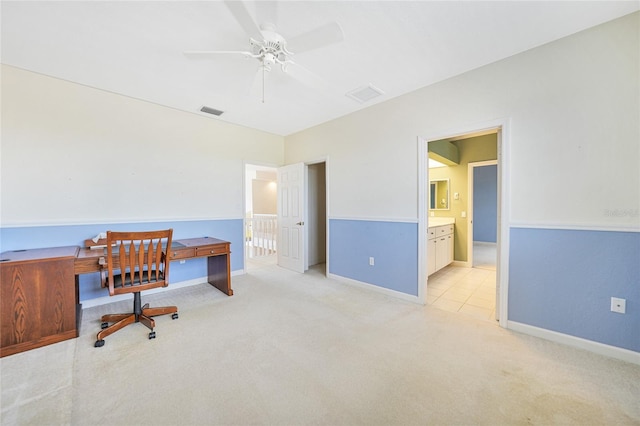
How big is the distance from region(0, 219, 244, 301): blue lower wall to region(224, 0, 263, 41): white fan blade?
9.38ft

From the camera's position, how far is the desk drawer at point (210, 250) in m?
3.20

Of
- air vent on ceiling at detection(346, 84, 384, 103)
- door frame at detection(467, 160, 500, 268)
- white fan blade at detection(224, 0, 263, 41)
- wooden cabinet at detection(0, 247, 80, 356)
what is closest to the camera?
white fan blade at detection(224, 0, 263, 41)

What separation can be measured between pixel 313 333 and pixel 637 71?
3368mm

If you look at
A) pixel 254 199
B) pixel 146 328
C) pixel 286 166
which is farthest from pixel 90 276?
pixel 254 199

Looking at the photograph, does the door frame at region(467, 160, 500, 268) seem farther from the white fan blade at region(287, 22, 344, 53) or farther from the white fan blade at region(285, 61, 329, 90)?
the white fan blade at region(287, 22, 344, 53)

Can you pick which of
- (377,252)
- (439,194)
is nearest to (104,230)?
(377,252)

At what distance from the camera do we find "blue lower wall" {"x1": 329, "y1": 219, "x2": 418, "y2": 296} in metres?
3.15

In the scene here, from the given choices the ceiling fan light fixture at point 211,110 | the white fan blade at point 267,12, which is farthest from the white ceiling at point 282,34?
the ceiling fan light fixture at point 211,110

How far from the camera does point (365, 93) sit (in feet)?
10.2

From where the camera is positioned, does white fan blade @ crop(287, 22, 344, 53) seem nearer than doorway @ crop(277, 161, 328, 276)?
Yes

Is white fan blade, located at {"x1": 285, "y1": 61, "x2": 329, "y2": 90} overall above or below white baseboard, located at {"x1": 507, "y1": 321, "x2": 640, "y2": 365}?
above

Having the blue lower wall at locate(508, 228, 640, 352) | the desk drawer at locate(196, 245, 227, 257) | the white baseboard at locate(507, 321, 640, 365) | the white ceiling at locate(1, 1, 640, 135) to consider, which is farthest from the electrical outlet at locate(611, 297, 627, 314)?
the desk drawer at locate(196, 245, 227, 257)

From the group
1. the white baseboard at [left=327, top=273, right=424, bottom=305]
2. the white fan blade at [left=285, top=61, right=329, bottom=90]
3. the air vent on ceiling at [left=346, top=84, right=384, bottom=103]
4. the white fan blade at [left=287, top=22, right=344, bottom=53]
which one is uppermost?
the air vent on ceiling at [left=346, top=84, right=384, bottom=103]

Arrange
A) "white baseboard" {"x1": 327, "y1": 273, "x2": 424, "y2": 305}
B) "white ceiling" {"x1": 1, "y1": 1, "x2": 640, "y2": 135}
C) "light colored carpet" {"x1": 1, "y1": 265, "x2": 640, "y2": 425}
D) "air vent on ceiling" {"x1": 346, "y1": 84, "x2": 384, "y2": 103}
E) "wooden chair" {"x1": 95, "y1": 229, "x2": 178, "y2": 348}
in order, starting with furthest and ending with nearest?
"white baseboard" {"x1": 327, "y1": 273, "x2": 424, "y2": 305} < "air vent on ceiling" {"x1": 346, "y1": 84, "x2": 384, "y2": 103} < "wooden chair" {"x1": 95, "y1": 229, "x2": 178, "y2": 348} < "white ceiling" {"x1": 1, "y1": 1, "x2": 640, "y2": 135} < "light colored carpet" {"x1": 1, "y1": 265, "x2": 640, "y2": 425}
